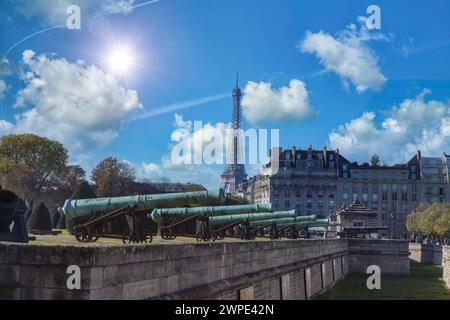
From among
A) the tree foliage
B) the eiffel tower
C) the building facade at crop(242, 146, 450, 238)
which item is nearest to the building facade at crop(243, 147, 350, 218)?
the building facade at crop(242, 146, 450, 238)

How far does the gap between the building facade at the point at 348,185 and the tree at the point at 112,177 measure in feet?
148

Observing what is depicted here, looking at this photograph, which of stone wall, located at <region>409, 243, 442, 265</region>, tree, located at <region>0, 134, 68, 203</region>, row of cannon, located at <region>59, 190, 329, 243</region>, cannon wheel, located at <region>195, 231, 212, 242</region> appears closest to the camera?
row of cannon, located at <region>59, 190, 329, 243</region>

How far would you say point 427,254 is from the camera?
244 feet

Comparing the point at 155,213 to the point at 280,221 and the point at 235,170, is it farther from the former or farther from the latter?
the point at 235,170

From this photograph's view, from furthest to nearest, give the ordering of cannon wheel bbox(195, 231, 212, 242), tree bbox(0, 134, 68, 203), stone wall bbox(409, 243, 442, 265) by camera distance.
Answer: stone wall bbox(409, 243, 442, 265), tree bbox(0, 134, 68, 203), cannon wheel bbox(195, 231, 212, 242)

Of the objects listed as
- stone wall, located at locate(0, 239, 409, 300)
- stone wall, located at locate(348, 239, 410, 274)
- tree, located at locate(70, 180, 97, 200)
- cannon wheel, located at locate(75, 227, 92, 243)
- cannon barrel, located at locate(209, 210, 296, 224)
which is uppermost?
tree, located at locate(70, 180, 97, 200)

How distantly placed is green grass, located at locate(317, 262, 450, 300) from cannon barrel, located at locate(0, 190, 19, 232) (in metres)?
21.6

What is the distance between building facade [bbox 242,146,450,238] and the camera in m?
119

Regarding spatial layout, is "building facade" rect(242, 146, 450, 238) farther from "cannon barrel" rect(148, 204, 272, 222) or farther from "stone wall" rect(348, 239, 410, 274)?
"cannon barrel" rect(148, 204, 272, 222)

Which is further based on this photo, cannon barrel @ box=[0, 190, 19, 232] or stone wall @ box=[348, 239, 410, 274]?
stone wall @ box=[348, 239, 410, 274]

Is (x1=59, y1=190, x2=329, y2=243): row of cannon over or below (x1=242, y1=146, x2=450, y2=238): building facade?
below

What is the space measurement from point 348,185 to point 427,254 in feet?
152

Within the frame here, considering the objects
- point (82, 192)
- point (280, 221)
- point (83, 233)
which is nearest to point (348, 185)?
point (280, 221)
